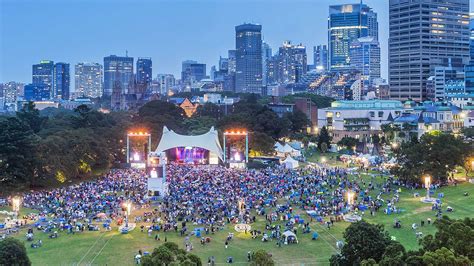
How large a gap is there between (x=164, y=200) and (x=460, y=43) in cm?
13820

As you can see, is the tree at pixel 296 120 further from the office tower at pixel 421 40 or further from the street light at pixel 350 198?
the office tower at pixel 421 40

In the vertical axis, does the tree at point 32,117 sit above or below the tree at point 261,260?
above

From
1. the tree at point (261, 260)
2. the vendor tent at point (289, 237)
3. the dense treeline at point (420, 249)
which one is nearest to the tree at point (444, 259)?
the dense treeline at point (420, 249)

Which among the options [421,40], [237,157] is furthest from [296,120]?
[421,40]

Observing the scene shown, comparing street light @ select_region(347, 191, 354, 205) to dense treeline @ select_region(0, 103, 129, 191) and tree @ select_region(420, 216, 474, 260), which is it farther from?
dense treeline @ select_region(0, 103, 129, 191)

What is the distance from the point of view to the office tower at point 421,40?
497ft

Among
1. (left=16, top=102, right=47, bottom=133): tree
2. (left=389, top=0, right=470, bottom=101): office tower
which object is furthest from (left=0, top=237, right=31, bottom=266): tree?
(left=389, top=0, right=470, bottom=101): office tower

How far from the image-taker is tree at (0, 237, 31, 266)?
23.3 m

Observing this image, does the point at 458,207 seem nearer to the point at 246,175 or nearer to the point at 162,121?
the point at 246,175

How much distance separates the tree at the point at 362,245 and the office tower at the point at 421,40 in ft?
446

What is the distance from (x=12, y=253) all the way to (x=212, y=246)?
38.7 feet

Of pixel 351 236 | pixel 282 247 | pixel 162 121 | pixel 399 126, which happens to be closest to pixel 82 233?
pixel 282 247

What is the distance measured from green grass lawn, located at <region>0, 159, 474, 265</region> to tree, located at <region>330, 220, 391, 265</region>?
4.55m

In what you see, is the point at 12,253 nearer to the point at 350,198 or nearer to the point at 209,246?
the point at 209,246
